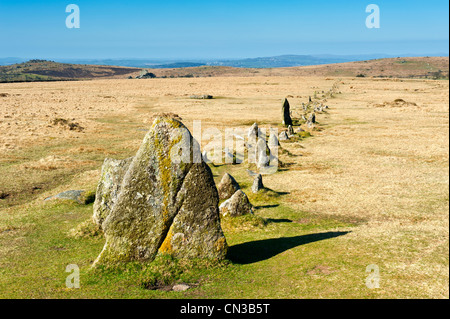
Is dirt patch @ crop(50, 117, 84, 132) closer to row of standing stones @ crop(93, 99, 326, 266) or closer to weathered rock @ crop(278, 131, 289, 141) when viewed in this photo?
weathered rock @ crop(278, 131, 289, 141)

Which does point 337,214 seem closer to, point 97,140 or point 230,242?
point 230,242

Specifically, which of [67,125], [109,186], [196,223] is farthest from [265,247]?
[67,125]

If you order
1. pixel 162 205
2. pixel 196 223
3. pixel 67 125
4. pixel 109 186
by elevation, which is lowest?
pixel 196 223

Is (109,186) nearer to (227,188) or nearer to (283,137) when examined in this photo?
(227,188)

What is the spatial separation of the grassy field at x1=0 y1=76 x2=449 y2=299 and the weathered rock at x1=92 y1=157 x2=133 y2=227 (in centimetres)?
84

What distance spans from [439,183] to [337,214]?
760 cm

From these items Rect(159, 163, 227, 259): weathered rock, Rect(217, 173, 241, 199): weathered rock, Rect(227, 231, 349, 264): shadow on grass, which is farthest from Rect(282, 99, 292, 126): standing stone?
Rect(159, 163, 227, 259): weathered rock

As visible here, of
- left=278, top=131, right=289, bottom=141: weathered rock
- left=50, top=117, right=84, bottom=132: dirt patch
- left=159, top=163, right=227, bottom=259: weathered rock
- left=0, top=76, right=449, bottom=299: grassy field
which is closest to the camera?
left=0, top=76, right=449, bottom=299: grassy field

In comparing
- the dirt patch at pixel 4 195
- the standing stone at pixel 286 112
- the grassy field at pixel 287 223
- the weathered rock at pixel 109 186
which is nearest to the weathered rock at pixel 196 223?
the grassy field at pixel 287 223

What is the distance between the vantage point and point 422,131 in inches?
1483

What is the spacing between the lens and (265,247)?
14.1 m

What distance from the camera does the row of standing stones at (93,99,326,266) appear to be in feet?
38.9

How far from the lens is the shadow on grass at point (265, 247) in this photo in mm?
13047

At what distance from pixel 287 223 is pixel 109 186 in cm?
771
